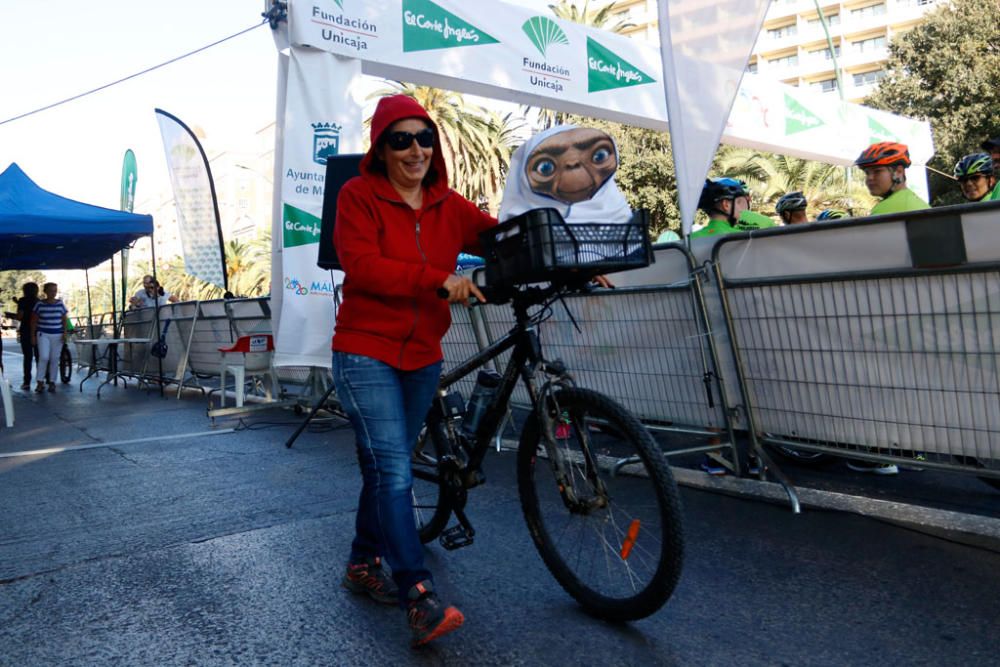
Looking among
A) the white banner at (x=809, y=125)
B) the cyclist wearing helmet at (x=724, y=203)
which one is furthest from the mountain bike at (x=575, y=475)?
the white banner at (x=809, y=125)

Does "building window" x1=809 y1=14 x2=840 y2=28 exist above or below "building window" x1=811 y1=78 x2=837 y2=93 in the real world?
above

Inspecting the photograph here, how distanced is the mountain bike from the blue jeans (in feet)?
1.12

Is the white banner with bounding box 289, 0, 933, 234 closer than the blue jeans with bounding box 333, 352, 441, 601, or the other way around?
the blue jeans with bounding box 333, 352, 441, 601

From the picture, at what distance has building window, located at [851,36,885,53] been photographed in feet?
242

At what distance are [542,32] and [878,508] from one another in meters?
7.28

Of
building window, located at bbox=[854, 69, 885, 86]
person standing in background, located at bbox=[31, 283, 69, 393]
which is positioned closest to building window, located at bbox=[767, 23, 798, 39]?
building window, located at bbox=[854, 69, 885, 86]

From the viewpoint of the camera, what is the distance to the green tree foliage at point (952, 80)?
2898cm

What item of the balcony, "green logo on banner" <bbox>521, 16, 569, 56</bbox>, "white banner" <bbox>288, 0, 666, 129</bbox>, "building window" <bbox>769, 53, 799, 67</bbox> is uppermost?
the balcony

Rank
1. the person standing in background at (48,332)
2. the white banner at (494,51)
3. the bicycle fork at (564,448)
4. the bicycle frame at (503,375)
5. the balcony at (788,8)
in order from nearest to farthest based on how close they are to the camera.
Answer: the bicycle fork at (564,448) → the bicycle frame at (503,375) → the white banner at (494,51) → the person standing in background at (48,332) → the balcony at (788,8)

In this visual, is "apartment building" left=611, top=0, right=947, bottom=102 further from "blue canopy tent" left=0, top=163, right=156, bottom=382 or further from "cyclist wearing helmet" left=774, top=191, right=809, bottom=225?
"cyclist wearing helmet" left=774, top=191, right=809, bottom=225

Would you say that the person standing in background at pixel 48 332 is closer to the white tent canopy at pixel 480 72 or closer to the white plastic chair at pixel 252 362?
the white plastic chair at pixel 252 362

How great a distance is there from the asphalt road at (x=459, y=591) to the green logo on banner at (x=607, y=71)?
6.89 metres

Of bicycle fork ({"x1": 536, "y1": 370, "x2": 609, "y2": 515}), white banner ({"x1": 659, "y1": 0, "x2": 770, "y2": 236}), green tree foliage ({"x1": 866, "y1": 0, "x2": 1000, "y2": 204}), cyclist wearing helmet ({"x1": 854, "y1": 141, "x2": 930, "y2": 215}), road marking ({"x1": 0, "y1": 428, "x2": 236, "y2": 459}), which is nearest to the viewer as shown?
bicycle fork ({"x1": 536, "y1": 370, "x2": 609, "y2": 515})

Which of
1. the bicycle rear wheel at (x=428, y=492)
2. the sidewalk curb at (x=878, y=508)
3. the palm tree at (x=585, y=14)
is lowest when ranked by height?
the sidewalk curb at (x=878, y=508)
